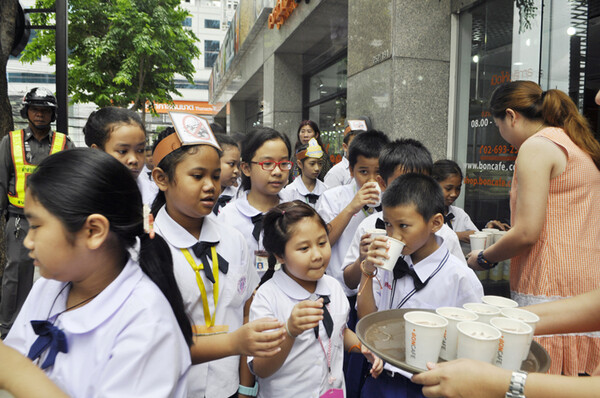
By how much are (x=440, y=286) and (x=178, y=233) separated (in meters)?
1.31

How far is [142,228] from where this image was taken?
4.94ft

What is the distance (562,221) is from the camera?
2352mm

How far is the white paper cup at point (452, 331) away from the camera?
1.55 meters

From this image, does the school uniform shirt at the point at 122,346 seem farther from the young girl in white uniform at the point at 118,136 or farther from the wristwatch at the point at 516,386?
the young girl in white uniform at the point at 118,136

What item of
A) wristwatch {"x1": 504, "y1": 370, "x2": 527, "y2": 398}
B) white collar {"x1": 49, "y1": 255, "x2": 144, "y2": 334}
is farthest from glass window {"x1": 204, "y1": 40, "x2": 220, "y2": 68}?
wristwatch {"x1": 504, "y1": 370, "x2": 527, "y2": 398}

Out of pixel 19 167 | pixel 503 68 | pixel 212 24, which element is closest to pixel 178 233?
pixel 19 167

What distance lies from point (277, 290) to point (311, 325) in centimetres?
49

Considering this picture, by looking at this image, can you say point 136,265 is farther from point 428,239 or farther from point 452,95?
point 452,95

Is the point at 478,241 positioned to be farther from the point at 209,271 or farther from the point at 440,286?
the point at 209,271

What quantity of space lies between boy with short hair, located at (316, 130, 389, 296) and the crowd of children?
1 cm

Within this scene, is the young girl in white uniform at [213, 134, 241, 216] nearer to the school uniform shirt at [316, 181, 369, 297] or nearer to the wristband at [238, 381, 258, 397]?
the school uniform shirt at [316, 181, 369, 297]

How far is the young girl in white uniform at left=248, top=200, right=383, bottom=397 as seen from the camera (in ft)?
6.49

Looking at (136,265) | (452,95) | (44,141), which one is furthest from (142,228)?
(452,95)

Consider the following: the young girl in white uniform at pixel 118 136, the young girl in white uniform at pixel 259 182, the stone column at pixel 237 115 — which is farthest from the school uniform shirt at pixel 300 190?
the stone column at pixel 237 115
